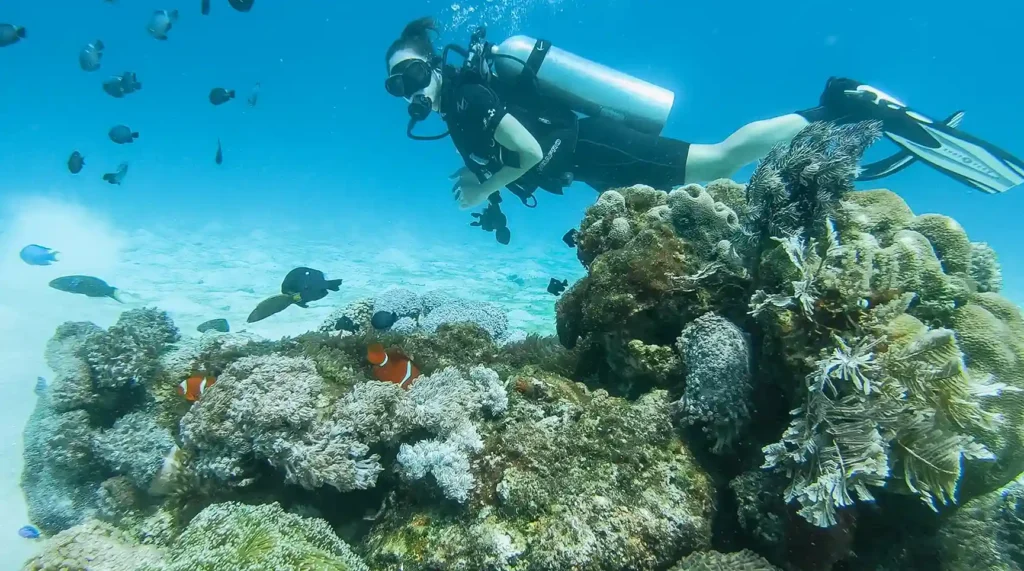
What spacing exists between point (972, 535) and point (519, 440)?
2612 millimetres

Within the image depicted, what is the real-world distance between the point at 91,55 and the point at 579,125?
11389 mm

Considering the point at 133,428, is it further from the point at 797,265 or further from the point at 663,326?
the point at 797,265

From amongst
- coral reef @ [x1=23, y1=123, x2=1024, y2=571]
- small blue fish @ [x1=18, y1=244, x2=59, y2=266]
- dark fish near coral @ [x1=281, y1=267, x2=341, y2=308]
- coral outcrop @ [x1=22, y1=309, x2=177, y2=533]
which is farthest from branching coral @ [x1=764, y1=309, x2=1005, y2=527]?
small blue fish @ [x1=18, y1=244, x2=59, y2=266]

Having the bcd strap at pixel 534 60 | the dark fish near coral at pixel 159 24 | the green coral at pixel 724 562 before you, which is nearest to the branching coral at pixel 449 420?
the green coral at pixel 724 562

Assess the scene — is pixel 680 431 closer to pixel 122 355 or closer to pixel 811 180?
pixel 811 180

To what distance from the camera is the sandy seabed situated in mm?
8969

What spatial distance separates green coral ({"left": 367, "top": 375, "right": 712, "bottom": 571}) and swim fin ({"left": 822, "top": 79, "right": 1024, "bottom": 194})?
5.50m

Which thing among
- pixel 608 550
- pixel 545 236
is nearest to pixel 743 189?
pixel 608 550

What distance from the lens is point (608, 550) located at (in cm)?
239

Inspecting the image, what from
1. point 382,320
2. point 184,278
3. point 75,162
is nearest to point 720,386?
point 382,320

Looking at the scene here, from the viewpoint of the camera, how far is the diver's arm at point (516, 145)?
21.4ft

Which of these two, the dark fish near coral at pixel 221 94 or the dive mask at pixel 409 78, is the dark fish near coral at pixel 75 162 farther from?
the dive mask at pixel 409 78

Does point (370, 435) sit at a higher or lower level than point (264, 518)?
higher

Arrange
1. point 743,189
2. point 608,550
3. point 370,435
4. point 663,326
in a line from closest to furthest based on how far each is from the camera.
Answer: point 608,550, point 370,435, point 663,326, point 743,189
